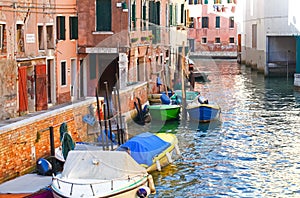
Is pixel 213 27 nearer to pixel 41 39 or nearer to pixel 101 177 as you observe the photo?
A: pixel 41 39

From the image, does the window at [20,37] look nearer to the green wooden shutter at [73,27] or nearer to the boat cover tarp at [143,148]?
the green wooden shutter at [73,27]

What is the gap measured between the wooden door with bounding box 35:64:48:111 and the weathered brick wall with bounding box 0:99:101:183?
2457 millimetres

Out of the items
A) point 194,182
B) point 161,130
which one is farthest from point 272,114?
point 194,182

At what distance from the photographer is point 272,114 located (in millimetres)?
19781

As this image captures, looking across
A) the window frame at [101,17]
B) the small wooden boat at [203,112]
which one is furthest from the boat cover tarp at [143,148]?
the window frame at [101,17]

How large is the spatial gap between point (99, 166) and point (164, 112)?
338 inches

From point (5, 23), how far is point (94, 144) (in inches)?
129

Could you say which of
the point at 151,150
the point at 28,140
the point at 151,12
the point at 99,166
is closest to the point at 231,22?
the point at 151,12

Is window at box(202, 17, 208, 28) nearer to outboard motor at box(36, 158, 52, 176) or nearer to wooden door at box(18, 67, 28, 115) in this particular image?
wooden door at box(18, 67, 28, 115)

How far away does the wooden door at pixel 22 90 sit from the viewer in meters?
15.1

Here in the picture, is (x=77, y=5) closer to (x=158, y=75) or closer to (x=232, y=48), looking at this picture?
(x=158, y=75)

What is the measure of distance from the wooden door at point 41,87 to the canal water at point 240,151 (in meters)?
2.26

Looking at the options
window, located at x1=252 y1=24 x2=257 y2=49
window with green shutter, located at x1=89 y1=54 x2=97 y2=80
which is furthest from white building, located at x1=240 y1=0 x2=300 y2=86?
window with green shutter, located at x1=89 y1=54 x2=97 y2=80

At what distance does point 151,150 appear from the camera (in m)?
12.4
